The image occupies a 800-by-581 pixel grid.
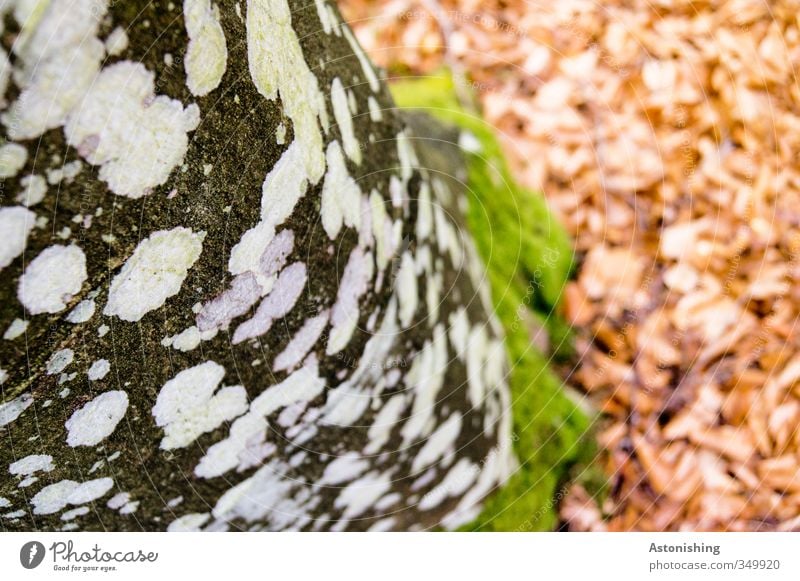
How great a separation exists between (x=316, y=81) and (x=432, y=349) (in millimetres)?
364

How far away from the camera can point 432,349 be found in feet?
2.40

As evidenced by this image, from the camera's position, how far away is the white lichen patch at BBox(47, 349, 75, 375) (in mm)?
369

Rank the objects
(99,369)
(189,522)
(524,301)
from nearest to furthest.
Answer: (99,369)
(189,522)
(524,301)

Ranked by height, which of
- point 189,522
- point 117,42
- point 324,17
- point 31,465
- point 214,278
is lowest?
point 189,522

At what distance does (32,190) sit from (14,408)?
162 millimetres

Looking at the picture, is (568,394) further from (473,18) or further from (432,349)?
(473,18)

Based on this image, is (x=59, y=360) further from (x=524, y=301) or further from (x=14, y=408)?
(x=524, y=301)

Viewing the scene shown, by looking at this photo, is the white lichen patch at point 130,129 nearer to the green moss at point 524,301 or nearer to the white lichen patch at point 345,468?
the white lichen patch at point 345,468

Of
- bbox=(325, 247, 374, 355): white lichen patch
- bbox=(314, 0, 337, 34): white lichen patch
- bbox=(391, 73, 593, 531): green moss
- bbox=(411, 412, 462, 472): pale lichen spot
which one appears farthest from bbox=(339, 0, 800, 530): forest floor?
bbox=(314, 0, 337, 34): white lichen patch

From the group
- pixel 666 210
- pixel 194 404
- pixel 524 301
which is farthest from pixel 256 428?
pixel 666 210

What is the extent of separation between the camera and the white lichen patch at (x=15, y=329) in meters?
0.34

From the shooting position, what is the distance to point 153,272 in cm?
38

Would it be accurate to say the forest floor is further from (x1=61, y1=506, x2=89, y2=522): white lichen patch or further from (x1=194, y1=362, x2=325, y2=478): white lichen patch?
(x1=61, y1=506, x2=89, y2=522): white lichen patch
